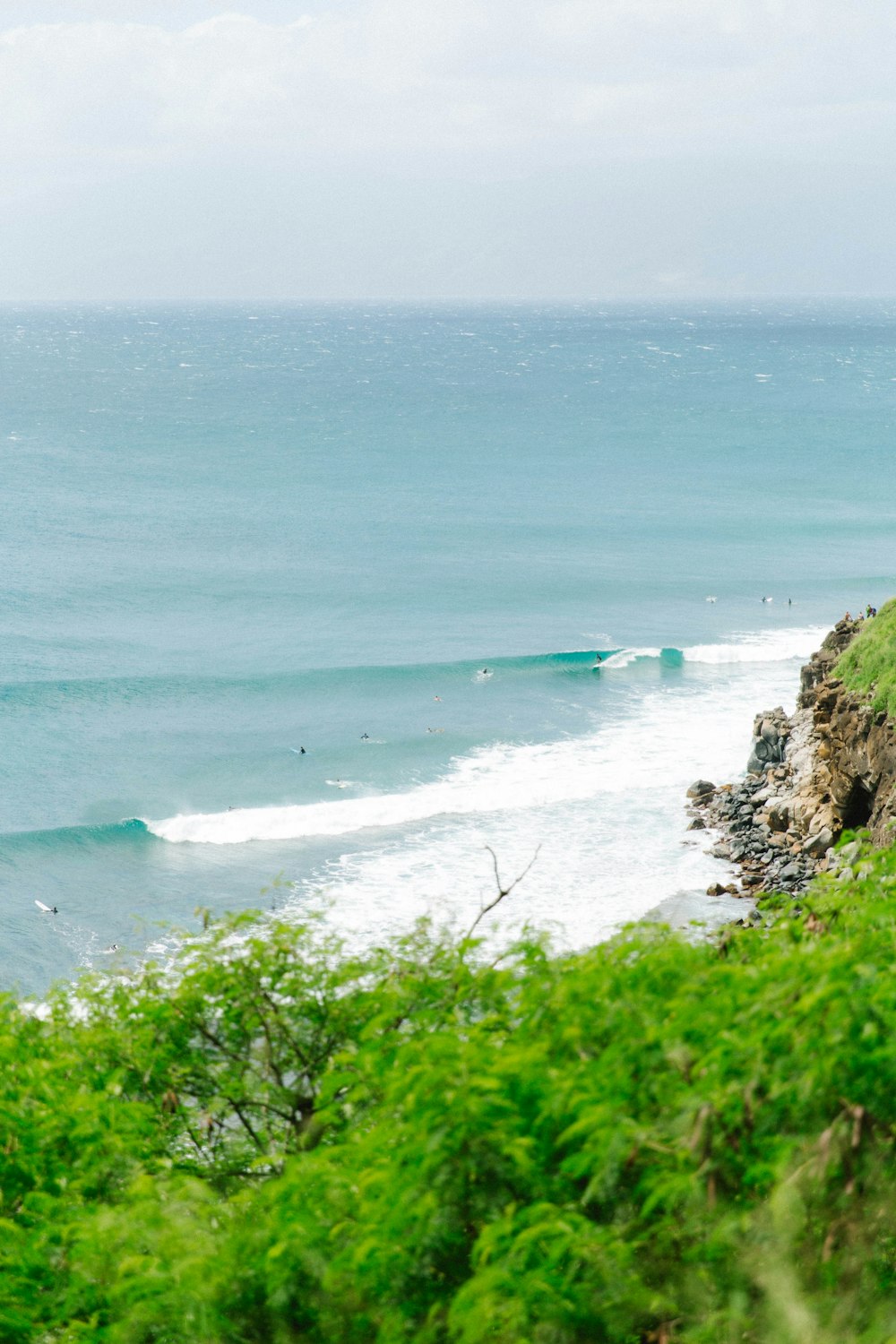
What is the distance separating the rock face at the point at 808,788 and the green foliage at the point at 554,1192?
2089 centimetres

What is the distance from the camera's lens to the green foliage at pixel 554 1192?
7.88 meters

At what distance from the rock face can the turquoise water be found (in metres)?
1.92

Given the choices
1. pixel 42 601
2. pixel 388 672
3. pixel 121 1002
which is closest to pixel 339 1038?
pixel 121 1002

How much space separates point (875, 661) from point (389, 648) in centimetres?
3269

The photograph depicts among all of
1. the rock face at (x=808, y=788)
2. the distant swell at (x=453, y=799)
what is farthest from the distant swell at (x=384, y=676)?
the rock face at (x=808, y=788)

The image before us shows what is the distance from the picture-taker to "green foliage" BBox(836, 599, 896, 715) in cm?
3450

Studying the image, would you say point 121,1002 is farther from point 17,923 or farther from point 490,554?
point 490,554

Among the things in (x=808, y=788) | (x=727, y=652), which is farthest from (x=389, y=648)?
(x=808, y=788)

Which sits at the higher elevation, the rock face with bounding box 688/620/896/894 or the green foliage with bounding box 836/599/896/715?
the green foliage with bounding box 836/599/896/715

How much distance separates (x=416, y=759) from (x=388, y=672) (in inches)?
448

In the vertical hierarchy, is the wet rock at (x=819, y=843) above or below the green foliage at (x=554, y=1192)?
below

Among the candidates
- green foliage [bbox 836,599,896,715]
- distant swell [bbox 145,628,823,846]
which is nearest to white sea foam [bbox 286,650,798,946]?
distant swell [bbox 145,628,823,846]

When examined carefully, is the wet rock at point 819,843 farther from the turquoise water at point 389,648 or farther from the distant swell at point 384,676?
the distant swell at point 384,676

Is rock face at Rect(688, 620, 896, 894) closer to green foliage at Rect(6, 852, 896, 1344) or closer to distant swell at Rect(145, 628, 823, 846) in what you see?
distant swell at Rect(145, 628, 823, 846)
